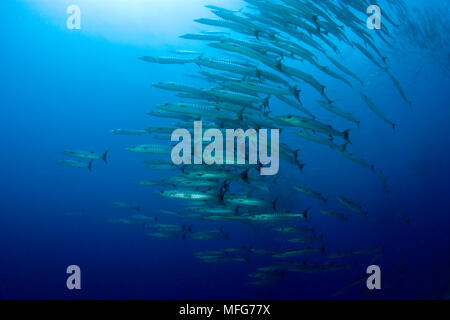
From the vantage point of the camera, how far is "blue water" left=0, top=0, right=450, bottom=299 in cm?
2022

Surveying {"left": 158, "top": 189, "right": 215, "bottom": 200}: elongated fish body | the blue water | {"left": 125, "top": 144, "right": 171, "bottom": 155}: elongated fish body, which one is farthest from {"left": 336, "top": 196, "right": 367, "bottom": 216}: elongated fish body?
the blue water

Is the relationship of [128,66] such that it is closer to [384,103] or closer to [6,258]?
[6,258]

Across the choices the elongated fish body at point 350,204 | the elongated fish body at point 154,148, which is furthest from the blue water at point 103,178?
the elongated fish body at point 154,148

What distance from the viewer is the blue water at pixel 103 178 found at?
20.2 metres

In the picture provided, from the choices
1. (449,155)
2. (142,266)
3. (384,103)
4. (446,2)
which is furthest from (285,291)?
(384,103)

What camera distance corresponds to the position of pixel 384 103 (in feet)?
210

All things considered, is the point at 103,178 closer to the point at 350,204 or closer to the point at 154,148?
the point at 154,148

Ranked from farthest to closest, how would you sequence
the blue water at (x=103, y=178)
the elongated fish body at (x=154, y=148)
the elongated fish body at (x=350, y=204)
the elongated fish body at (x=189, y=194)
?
the blue water at (x=103, y=178)
the elongated fish body at (x=350, y=204)
the elongated fish body at (x=154, y=148)
the elongated fish body at (x=189, y=194)

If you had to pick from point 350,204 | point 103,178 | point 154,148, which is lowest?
point 350,204

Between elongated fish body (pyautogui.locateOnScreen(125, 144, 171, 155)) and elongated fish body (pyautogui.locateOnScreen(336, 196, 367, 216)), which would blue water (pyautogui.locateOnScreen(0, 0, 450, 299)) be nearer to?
elongated fish body (pyautogui.locateOnScreen(336, 196, 367, 216))

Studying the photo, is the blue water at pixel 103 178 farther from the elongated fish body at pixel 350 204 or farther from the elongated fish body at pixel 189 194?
the elongated fish body at pixel 189 194

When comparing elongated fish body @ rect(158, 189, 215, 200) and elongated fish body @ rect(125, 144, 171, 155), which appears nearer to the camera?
elongated fish body @ rect(158, 189, 215, 200)

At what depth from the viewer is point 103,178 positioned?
3562 cm

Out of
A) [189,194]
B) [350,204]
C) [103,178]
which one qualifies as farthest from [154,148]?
[103,178]
